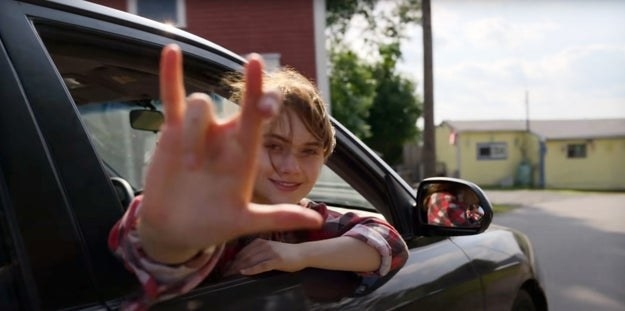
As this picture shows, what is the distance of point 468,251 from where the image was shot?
241 centimetres

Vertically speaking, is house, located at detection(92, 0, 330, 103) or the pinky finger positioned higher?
house, located at detection(92, 0, 330, 103)

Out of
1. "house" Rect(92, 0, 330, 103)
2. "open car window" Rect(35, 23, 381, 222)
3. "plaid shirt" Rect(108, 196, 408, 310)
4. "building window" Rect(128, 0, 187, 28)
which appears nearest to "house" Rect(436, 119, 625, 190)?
"house" Rect(92, 0, 330, 103)

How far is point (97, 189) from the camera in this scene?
4.38 ft

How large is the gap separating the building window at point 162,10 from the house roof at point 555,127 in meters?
19.2

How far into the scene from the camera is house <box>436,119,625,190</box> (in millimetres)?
28422

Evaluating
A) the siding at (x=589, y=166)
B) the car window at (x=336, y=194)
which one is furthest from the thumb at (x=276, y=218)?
the siding at (x=589, y=166)

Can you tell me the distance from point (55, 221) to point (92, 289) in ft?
0.48

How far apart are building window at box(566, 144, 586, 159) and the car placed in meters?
31.1

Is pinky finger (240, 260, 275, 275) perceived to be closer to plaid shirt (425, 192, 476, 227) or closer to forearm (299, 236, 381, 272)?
forearm (299, 236, 381, 272)

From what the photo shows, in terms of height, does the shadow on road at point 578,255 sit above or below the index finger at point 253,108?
below

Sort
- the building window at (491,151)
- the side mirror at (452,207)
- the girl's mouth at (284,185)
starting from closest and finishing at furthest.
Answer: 1. the girl's mouth at (284,185)
2. the side mirror at (452,207)
3. the building window at (491,151)

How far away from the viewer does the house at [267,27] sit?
1321cm

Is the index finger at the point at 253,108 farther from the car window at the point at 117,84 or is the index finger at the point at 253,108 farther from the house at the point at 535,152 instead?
the house at the point at 535,152

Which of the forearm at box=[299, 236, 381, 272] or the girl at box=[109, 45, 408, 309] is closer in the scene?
the girl at box=[109, 45, 408, 309]
